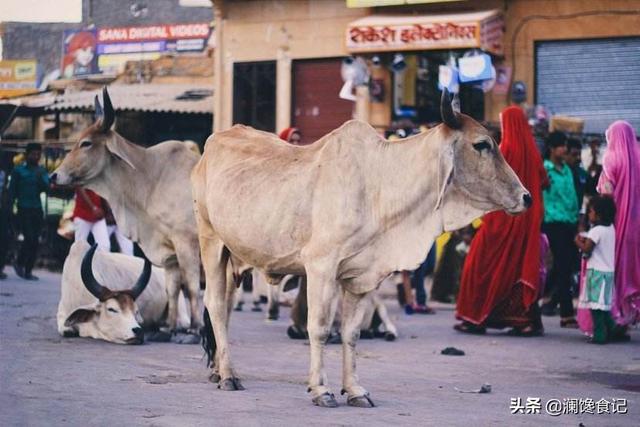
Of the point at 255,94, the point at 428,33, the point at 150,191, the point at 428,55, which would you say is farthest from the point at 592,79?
the point at 150,191

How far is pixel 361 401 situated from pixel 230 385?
980 millimetres

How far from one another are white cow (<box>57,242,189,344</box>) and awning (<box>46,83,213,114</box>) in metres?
12.0

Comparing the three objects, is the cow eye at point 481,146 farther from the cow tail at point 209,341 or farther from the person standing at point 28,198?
the person standing at point 28,198

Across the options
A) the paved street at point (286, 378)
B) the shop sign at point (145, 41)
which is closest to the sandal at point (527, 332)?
the paved street at point (286, 378)

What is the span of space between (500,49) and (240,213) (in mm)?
12797

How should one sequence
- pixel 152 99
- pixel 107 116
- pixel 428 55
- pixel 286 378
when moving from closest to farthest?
pixel 286 378 < pixel 107 116 < pixel 428 55 < pixel 152 99

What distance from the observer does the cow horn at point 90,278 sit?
9992 mm

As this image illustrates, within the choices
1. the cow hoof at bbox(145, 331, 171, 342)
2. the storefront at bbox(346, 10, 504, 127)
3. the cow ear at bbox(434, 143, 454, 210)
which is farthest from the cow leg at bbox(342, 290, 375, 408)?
the storefront at bbox(346, 10, 504, 127)

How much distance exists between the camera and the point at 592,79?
19281 mm

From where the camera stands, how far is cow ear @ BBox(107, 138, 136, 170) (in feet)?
35.5

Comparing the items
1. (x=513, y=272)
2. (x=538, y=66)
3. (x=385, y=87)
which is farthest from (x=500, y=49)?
(x=513, y=272)

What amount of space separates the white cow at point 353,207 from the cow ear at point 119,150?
318cm

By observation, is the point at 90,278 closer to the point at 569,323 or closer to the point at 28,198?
the point at 569,323

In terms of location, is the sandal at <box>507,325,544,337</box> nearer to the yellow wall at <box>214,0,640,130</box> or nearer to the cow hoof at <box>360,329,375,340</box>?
the cow hoof at <box>360,329,375,340</box>
